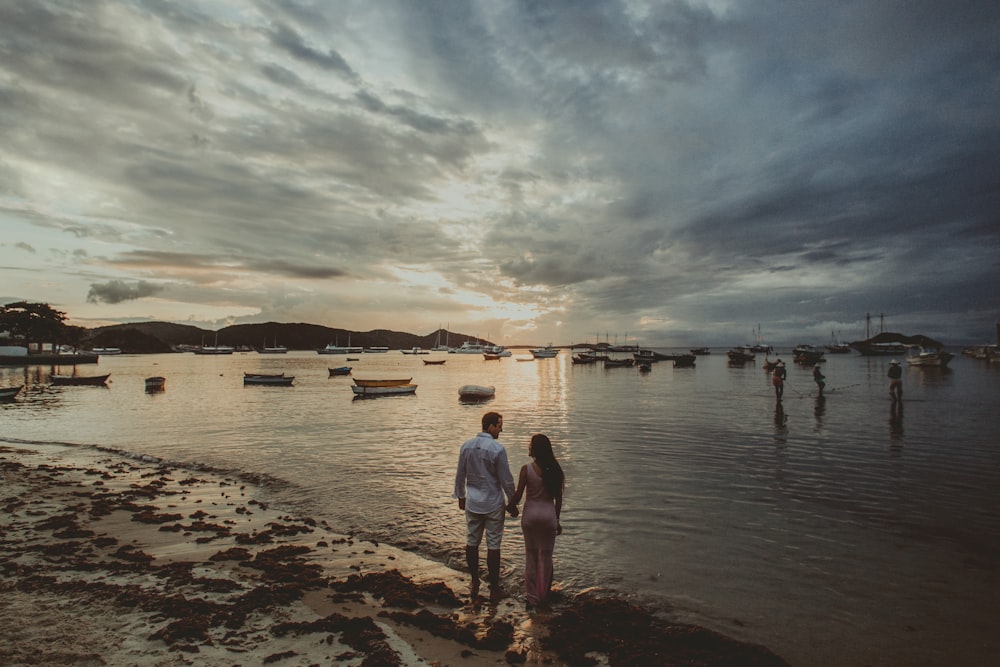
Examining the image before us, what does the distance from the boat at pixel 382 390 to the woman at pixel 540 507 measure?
132 feet

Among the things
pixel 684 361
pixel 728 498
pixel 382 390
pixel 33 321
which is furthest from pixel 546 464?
pixel 33 321

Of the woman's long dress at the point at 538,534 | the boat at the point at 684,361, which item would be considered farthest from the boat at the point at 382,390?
the boat at the point at 684,361

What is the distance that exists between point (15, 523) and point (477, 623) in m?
10.3

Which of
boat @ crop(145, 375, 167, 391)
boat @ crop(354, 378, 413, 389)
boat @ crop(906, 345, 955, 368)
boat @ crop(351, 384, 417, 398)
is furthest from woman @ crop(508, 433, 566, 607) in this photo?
boat @ crop(906, 345, 955, 368)

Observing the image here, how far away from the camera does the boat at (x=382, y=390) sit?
45.8 meters

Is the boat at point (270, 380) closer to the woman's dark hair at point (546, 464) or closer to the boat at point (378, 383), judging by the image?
the boat at point (378, 383)

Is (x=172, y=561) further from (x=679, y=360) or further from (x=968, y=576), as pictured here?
(x=679, y=360)

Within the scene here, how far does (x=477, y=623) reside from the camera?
6.93m

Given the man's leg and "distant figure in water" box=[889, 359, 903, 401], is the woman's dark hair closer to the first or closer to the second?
the man's leg

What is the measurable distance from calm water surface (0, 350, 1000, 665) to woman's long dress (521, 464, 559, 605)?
1.27 meters

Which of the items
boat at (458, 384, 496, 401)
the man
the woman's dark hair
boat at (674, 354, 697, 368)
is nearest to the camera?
the woman's dark hair

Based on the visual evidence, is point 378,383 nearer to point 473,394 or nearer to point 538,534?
point 473,394

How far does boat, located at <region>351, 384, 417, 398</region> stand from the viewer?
45.8 m

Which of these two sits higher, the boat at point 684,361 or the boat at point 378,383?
the boat at point 684,361
